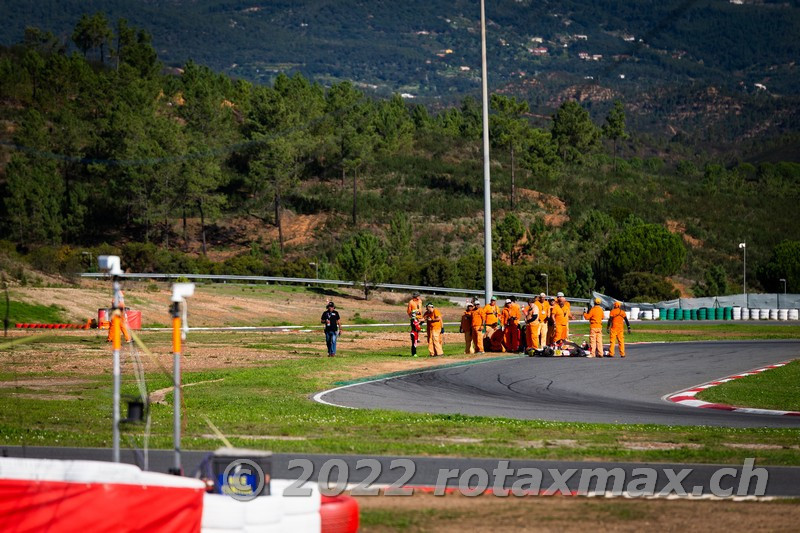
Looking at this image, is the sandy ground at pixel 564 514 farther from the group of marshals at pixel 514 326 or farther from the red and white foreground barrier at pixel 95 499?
the group of marshals at pixel 514 326

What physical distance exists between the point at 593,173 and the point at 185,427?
133251 millimetres

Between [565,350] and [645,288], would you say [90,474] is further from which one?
[645,288]

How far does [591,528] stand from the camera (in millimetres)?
9961

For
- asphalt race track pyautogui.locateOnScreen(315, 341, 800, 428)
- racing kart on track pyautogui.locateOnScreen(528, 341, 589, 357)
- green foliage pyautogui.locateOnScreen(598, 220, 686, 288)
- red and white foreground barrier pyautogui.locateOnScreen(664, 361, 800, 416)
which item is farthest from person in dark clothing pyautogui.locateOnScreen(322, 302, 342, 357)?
green foliage pyautogui.locateOnScreen(598, 220, 686, 288)

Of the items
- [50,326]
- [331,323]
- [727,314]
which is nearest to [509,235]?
[727,314]

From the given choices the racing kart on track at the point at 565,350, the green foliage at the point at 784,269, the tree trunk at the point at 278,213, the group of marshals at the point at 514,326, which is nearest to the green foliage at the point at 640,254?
the green foliage at the point at 784,269

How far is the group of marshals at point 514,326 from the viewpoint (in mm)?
33500

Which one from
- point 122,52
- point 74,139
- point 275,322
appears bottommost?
point 275,322

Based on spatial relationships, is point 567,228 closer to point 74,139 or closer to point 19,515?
point 74,139

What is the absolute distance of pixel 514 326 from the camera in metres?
36.6

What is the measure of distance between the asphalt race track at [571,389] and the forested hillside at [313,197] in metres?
38.1

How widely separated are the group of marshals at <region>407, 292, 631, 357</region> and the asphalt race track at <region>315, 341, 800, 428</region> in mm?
1126

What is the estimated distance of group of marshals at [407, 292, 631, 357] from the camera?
3350 centimetres

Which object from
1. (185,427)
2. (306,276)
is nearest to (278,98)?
(306,276)
